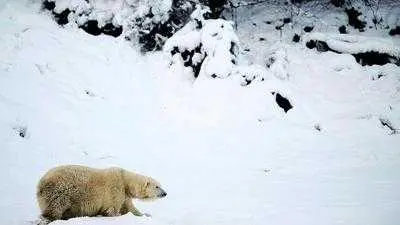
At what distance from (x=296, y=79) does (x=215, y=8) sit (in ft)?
12.0

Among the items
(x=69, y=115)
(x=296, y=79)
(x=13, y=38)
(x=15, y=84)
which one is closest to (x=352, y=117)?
(x=296, y=79)

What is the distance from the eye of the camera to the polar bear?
4.82m

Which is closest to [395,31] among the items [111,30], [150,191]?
[111,30]

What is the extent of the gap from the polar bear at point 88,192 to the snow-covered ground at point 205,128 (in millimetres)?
782

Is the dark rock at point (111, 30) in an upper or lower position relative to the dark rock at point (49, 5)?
lower

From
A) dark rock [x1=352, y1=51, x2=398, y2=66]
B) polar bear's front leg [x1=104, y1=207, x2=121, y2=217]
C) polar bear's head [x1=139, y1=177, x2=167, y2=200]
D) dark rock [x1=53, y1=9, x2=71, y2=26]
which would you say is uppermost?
polar bear's front leg [x1=104, y1=207, x2=121, y2=217]

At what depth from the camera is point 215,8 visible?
51.3 ft

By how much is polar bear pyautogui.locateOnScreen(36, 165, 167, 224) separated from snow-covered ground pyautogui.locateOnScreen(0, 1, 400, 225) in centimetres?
78

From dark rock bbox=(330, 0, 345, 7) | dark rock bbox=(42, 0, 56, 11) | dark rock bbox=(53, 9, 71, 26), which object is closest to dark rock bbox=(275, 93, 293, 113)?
dark rock bbox=(330, 0, 345, 7)

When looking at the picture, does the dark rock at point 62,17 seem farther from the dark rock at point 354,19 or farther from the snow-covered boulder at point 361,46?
the dark rock at point 354,19

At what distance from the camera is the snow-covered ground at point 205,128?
7.81 m

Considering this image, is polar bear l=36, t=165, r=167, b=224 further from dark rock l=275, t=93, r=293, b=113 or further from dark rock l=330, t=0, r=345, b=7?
dark rock l=330, t=0, r=345, b=7

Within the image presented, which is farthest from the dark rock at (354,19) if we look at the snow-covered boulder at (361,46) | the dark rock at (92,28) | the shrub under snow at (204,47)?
the dark rock at (92,28)

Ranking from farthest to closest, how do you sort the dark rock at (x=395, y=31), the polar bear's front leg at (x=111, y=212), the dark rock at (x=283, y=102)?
the dark rock at (x=395, y=31) → the dark rock at (x=283, y=102) → the polar bear's front leg at (x=111, y=212)
